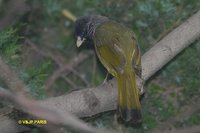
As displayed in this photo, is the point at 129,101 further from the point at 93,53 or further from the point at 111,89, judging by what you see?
the point at 93,53

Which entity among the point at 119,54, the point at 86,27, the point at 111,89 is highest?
the point at 86,27

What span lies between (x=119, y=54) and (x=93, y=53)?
156 centimetres

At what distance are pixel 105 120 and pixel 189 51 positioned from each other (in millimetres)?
1238

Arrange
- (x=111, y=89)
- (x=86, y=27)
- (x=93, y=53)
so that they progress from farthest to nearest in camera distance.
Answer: (x=93, y=53) < (x=86, y=27) < (x=111, y=89)

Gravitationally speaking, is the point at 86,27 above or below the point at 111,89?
above

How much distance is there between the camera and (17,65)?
4.09 metres

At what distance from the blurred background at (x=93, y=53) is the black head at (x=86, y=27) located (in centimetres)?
50

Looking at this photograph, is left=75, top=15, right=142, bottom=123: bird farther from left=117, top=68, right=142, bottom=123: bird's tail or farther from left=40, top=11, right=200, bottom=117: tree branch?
left=40, top=11, right=200, bottom=117: tree branch

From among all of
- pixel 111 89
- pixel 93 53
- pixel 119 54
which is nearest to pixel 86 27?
pixel 119 54

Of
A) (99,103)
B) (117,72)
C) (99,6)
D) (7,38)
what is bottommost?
(99,103)

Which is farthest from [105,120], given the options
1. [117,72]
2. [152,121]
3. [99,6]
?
[99,6]

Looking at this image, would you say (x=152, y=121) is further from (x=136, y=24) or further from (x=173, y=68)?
(x=136, y=24)

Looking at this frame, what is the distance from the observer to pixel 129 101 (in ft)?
11.2

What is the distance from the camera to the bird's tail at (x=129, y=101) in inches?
132
